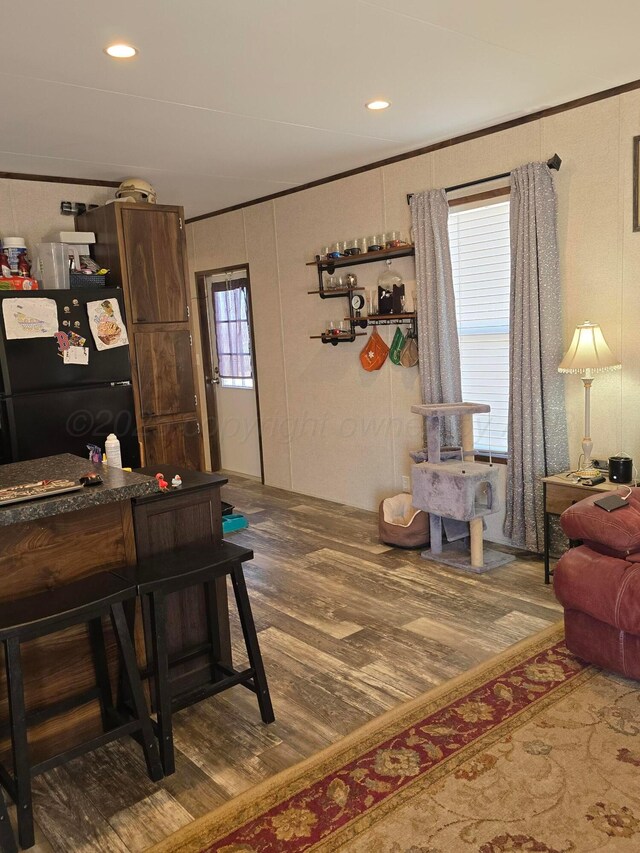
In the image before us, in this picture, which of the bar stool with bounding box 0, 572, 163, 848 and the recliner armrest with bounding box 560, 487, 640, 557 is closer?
the bar stool with bounding box 0, 572, 163, 848

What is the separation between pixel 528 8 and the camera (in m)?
2.64

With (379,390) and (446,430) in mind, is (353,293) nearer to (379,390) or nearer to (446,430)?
(379,390)

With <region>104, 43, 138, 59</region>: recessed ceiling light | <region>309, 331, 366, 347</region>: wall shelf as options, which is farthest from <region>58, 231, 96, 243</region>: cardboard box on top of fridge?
<region>104, 43, 138, 59</region>: recessed ceiling light

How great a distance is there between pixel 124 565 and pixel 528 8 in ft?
8.43

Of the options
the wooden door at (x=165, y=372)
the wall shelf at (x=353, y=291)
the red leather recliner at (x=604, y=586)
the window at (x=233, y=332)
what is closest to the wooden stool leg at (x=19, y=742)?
the red leather recliner at (x=604, y=586)

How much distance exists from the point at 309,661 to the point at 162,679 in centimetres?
95

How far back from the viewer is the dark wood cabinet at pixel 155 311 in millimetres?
4588

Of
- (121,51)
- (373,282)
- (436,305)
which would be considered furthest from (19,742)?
(373,282)

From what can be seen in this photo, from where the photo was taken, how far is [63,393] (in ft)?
14.0

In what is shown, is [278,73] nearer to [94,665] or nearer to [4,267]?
[4,267]

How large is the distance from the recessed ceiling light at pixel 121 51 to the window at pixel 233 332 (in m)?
3.56

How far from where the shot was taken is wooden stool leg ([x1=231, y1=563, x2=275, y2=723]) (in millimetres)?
2551

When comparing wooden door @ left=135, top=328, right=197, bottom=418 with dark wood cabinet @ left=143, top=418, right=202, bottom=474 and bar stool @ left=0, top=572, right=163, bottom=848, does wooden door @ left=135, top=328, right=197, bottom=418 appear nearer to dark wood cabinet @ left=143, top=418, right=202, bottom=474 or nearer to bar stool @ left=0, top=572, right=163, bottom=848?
dark wood cabinet @ left=143, top=418, right=202, bottom=474

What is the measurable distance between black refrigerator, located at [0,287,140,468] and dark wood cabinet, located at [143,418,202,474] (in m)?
0.16
